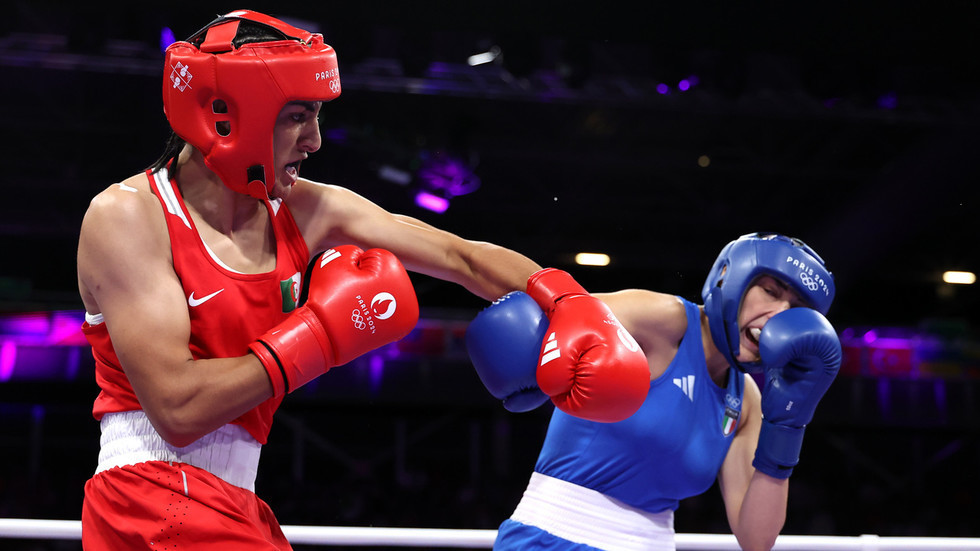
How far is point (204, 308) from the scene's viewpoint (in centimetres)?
149

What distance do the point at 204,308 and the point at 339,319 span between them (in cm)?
22

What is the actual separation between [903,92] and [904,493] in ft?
15.1

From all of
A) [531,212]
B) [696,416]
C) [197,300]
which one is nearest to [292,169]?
[197,300]

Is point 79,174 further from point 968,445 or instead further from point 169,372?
point 968,445

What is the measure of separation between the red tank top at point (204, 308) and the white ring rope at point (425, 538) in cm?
81

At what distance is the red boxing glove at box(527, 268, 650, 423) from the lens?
62.9 inches

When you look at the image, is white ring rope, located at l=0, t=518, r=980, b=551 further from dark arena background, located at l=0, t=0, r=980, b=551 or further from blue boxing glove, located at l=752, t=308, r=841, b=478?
dark arena background, located at l=0, t=0, r=980, b=551

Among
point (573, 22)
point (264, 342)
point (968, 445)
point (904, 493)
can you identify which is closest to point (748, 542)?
point (264, 342)

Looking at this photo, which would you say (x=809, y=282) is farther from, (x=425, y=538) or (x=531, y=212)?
(x=531, y=212)

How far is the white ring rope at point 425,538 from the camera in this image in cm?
224

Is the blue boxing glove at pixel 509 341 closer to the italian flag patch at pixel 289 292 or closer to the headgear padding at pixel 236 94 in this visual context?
the italian flag patch at pixel 289 292

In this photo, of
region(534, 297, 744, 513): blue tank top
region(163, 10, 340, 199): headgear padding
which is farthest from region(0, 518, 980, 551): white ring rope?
region(163, 10, 340, 199): headgear padding

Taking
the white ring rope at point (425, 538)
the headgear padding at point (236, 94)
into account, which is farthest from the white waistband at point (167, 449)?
the white ring rope at point (425, 538)

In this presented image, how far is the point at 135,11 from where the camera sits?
16.9 ft
